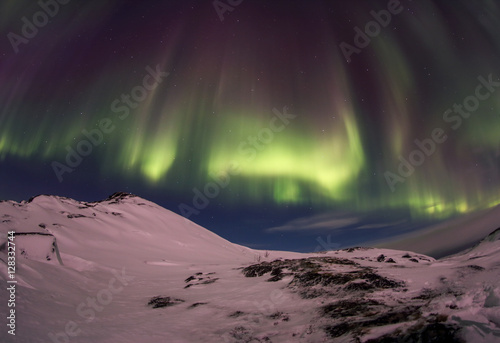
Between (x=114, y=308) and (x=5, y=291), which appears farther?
(x=114, y=308)

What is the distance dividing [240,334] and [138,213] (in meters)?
43.4

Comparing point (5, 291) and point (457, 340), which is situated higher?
point (5, 291)

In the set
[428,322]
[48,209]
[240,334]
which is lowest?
[240,334]

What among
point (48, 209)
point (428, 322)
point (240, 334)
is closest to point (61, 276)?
point (240, 334)

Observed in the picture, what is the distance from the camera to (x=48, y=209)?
103 ft

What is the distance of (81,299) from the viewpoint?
27.1ft

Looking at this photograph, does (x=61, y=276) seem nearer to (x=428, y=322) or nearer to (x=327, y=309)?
(x=327, y=309)

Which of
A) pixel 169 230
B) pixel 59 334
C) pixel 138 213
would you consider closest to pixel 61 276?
pixel 59 334

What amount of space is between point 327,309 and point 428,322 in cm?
285

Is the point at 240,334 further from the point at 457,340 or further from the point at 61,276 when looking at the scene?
the point at 61,276

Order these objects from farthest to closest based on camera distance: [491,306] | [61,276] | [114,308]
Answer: [61,276]
[114,308]
[491,306]

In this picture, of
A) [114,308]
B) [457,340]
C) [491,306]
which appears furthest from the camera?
[114,308]

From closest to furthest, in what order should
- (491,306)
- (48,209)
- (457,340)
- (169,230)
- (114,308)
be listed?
(457,340) → (491,306) → (114,308) → (48,209) → (169,230)

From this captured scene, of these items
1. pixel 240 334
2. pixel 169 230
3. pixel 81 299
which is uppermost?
pixel 169 230
